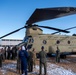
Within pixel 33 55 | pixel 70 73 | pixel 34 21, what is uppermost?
pixel 34 21

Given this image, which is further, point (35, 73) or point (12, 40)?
point (12, 40)

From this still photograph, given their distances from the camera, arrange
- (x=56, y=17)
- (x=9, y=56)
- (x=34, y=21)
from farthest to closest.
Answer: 1. (x=9, y=56)
2. (x=34, y=21)
3. (x=56, y=17)

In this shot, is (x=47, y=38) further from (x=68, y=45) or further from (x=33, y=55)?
(x=33, y=55)

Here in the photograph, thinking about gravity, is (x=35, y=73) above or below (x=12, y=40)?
below

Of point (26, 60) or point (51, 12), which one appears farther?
point (26, 60)

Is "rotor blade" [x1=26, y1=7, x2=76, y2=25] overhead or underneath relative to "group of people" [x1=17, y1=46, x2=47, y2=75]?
overhead

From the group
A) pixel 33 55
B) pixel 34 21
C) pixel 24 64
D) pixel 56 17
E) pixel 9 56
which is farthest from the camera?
pixel 9 56

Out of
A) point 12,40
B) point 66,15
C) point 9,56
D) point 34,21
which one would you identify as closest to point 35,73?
point 34,21

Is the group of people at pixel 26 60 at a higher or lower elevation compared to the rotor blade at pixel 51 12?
lower

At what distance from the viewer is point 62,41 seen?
94.7 ft

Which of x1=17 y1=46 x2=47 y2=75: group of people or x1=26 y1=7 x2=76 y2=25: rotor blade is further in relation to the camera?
x1=17 y1=46 x2=47 y2=75: group of people

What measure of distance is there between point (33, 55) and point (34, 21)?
22.4ft

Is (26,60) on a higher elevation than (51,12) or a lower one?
lower

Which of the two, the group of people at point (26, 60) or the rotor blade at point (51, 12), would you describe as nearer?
the rotor blade at point (51, 12)
